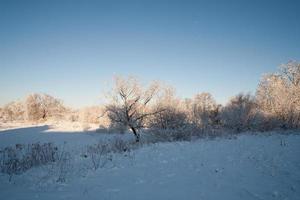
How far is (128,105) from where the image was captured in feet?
66.9

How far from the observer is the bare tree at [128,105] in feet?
66.8

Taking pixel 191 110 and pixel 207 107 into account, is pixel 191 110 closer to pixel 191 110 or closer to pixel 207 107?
pixel 191 110

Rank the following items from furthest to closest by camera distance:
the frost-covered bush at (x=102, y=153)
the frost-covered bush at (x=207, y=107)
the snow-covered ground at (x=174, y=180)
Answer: the frost-covered bush at (x=207, y=107) < the frost-covered bush at (x=102, y=153) < the snow-covered ground at (x=174, y=180)

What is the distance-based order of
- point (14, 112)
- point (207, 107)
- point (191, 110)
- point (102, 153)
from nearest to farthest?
point (102, 153), point (191, 110), point (207, 107), point (14, 112)

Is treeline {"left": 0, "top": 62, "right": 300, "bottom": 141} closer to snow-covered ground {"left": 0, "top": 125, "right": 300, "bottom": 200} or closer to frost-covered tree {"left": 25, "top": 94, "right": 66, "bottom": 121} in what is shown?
snow-covered ground {"left": 0, "top": 125, "right": 300, "bottom": 200}

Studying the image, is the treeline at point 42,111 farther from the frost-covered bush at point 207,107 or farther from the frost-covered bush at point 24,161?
the frost-covered bush at point 24,161

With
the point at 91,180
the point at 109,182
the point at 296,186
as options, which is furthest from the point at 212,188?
the point at 91,180

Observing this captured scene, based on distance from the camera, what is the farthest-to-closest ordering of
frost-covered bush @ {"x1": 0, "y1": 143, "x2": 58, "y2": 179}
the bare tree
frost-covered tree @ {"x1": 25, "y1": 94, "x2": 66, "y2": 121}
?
frost-covered tree @ {"x1": 25, "y1": 94, "x2": 66, "y2": 121}, the bare tree, frost-covered bush @ {"x1": 0, "y1": 143, "x2": 58, "y2": 179}

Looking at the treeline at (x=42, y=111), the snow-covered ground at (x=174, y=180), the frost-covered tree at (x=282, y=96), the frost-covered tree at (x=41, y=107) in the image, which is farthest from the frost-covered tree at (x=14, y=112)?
the snow-covered ground at (x=174, y=180)

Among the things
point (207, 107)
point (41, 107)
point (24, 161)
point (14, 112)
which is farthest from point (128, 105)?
point (14, 112)

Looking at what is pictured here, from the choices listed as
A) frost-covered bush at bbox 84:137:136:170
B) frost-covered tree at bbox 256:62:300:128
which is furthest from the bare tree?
frost-covered tree at bbox 256:62:300:128

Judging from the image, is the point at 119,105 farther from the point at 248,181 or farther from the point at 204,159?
the point at 248,181

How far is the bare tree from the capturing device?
20359mm

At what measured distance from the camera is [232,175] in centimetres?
718
